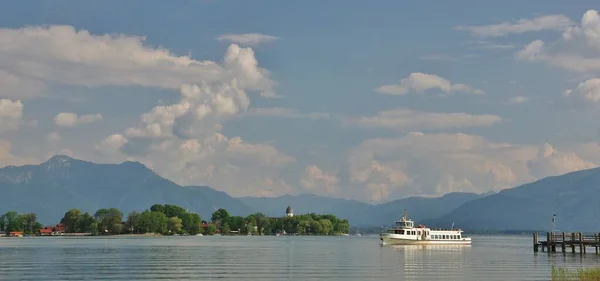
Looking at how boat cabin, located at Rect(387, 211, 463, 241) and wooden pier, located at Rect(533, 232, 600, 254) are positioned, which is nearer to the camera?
wooden pier, located at Rect(533, 232, 600, 254)

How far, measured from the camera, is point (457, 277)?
7556 centimetres

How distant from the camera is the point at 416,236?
178000 millimetres

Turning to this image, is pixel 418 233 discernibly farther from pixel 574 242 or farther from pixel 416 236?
pixel 574 242

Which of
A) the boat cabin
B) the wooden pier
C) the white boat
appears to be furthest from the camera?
the boat cabin

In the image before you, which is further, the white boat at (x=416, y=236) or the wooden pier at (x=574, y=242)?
the white boat at (x=416, y=236)

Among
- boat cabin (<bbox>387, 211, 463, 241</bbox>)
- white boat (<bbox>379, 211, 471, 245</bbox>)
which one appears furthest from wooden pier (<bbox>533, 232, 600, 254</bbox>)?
boat cabin (<bbox>387, 211, 463, 241</bbox>)

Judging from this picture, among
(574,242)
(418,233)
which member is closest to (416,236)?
(418,233)

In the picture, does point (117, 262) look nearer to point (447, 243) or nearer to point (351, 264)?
point (351, 264)

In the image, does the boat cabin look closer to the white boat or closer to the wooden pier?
the white boat

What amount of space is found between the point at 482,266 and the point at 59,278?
4863cm

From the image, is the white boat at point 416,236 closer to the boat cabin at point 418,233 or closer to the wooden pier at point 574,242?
the boat cabin at point 418,233

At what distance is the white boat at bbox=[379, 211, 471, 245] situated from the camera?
176 metres

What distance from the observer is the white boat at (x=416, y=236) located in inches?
6924

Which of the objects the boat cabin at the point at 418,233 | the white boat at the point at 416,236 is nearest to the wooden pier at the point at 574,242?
the white boat at the point at 416,236
